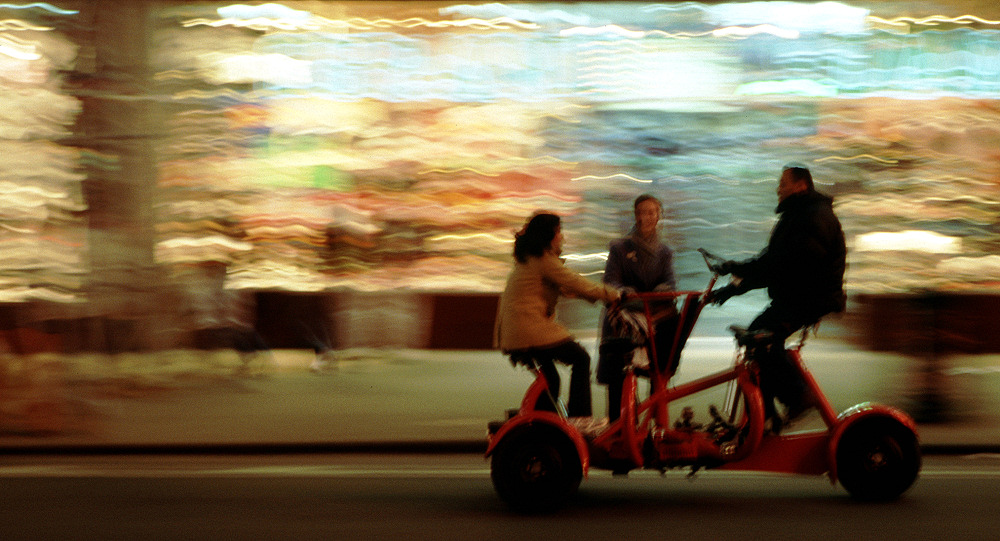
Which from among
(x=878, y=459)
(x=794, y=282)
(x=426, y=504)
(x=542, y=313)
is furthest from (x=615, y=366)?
(x=878, y=459)

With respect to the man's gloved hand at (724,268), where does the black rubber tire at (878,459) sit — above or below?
below

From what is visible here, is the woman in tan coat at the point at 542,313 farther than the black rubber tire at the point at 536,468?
Yes

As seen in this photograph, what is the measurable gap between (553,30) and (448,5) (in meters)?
1.24

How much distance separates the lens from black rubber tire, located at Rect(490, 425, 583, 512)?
5363mm

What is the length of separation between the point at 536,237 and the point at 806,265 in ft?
4.89

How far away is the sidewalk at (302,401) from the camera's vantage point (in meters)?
7.42

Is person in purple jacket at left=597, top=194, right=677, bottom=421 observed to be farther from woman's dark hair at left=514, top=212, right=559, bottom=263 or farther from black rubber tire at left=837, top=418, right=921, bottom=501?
black rubber tire at left=837, top=418, right=921, bottom=501

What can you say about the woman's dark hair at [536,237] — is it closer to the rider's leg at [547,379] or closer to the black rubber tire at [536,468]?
the rider's leg at [547,379]

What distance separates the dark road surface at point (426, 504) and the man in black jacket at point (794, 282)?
0.67 m

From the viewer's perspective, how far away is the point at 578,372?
18.4ft

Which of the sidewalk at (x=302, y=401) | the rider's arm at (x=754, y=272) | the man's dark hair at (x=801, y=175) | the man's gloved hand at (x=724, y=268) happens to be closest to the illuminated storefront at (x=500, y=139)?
the sidewalk at (x=302, y=401)

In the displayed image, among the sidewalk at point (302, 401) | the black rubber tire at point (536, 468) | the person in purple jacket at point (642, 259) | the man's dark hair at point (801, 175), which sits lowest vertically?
the sidewalk at point (302, 401)

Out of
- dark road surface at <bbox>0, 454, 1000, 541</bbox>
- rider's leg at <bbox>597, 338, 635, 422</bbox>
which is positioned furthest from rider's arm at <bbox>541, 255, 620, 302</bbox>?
dark road surface at <bbox>0, 454, 1000, 541</bbox>

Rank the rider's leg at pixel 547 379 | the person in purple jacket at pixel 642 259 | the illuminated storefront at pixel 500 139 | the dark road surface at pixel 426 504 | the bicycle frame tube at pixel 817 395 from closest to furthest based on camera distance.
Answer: the dark road surface at pixel 426 504 < the bicycle frame tube at pixel 817 395 < the rider's leg at pixel 547 379 < the person in purple jacket at pixel 642 259 < the illuminated storefront at pixel 500 139
